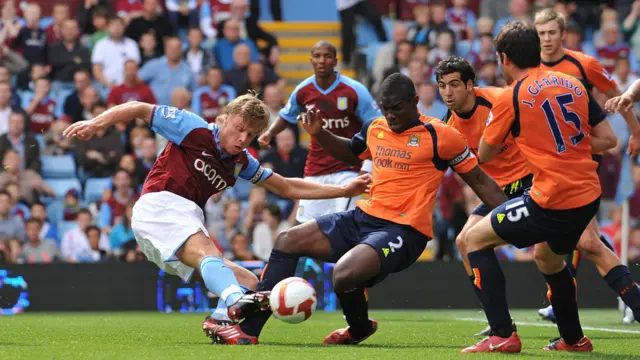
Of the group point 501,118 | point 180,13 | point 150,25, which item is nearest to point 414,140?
point 501,118

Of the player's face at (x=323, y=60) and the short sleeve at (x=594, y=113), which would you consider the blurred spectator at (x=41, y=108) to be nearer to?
the player's face at (x=323, y=60)

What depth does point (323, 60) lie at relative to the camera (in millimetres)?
10531

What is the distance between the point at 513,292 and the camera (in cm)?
1275

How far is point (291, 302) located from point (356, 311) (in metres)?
0.91

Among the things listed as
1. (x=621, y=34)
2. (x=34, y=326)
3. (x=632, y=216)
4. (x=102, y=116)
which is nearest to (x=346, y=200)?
(x=34, y=326)

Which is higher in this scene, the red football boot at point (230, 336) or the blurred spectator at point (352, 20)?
the blurred spectator at point (352, 20)

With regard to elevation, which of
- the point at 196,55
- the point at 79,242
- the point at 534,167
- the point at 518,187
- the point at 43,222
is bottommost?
the point at 79,242

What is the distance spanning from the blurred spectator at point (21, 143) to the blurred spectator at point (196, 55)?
2808mm

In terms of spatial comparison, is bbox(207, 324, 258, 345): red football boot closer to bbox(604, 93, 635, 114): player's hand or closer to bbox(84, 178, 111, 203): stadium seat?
bbox(604, 93, 635, 114): player's hand

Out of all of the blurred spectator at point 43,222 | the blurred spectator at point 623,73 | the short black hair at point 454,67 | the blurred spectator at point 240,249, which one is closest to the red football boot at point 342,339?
the short black hair at point 454,67

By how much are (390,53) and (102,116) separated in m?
10.3

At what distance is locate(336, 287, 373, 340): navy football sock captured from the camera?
7.29 m

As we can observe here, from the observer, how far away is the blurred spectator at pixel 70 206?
14531mm

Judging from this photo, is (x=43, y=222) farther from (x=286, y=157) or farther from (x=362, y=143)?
(x=362, y=143)
